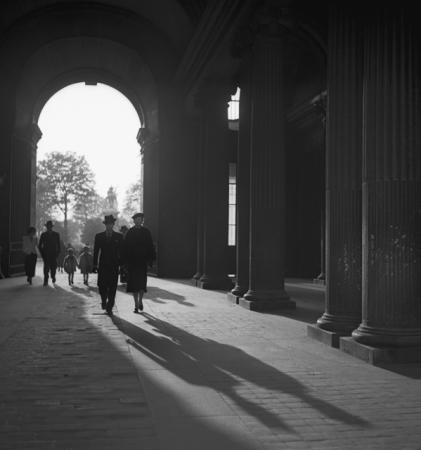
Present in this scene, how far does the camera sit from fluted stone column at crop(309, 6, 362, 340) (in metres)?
7.47

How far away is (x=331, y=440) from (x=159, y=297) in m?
10.3

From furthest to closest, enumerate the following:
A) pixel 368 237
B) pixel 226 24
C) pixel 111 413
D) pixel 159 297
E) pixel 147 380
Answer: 1. pixel 159 297
2. pixel 226 24
3. pixel 368 237
4. pixel 147 380
5. pixel 111 413

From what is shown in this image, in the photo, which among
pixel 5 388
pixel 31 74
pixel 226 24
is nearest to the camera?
pixel 5 388

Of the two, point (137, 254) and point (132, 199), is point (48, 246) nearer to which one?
point (137, 254)

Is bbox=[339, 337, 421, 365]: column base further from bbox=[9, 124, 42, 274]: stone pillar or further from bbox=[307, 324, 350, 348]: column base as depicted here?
bbox=[9, 124, 42, 274]: stone pillar

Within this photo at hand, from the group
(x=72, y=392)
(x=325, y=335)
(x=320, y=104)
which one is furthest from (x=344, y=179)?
(x=320, y=104)

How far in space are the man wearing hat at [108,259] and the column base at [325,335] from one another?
3.83 meters

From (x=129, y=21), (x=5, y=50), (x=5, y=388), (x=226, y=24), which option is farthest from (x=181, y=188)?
(x=5, y=388)

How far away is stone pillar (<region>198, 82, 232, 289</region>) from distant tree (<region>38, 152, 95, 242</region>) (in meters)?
59.1

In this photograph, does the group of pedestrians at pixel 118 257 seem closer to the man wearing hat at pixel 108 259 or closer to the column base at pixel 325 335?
the man wearing hat at pixel 108 259

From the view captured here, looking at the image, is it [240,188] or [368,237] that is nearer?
[368,237]

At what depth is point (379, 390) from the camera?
5.16m

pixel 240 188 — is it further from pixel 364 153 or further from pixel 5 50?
pixel 5 50

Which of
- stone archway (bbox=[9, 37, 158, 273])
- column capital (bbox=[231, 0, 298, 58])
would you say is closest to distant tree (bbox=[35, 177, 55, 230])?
stone archway (bbox=[9, 37, 158, 273])
